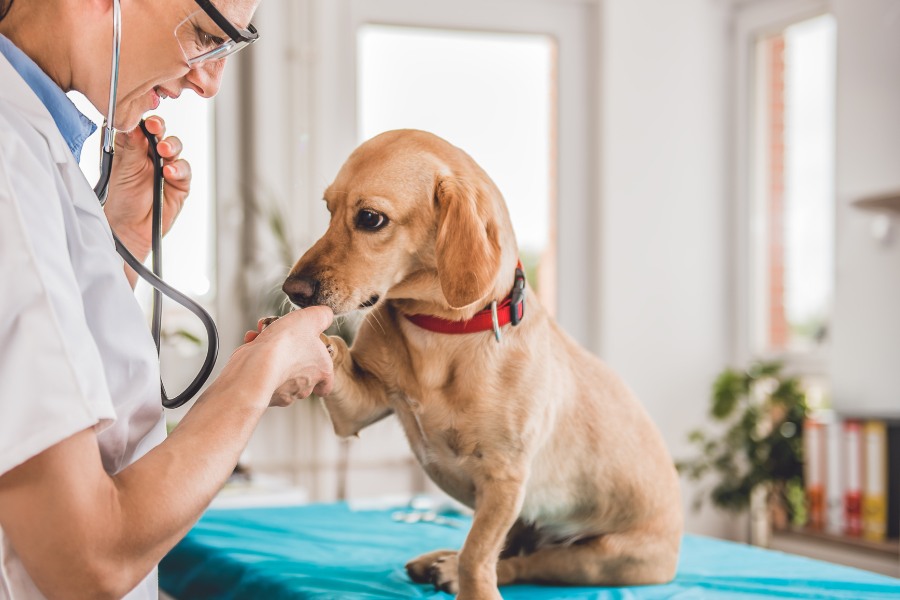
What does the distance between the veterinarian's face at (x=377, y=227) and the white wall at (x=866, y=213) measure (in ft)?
8.15

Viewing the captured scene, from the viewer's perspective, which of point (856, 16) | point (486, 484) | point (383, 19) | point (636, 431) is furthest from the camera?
point (383, 19)

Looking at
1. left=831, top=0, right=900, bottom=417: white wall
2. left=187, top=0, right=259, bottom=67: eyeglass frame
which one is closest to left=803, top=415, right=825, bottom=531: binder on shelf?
left=831, top=0, right=900, bottom=417: white wall

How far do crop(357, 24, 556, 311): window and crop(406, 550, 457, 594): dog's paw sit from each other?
2.57 meters

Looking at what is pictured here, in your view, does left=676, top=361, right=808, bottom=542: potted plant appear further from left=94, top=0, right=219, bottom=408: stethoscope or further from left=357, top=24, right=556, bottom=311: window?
left=94, top=0, right=219, bottom=408: stethoscope

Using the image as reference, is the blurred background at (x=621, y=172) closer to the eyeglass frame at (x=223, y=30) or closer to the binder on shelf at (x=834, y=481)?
the binder on shelf at (x=834, y=481)

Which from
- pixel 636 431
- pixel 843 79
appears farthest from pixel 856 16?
pixel 636 431

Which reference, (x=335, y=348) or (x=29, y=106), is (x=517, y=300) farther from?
(x=29, y=106)

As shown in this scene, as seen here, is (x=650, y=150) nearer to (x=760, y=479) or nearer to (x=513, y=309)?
(x=760, y=479)

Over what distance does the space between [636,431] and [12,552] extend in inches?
31.0

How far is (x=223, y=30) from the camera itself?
88 centimetres

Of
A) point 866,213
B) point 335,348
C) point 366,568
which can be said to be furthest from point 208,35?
point 866,213

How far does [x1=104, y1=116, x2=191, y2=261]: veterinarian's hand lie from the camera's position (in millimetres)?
1146

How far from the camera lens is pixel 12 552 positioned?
2.37 feet

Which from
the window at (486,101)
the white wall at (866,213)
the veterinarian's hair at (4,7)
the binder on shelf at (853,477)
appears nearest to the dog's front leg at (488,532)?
the veterinarian's hair at (4,7)
